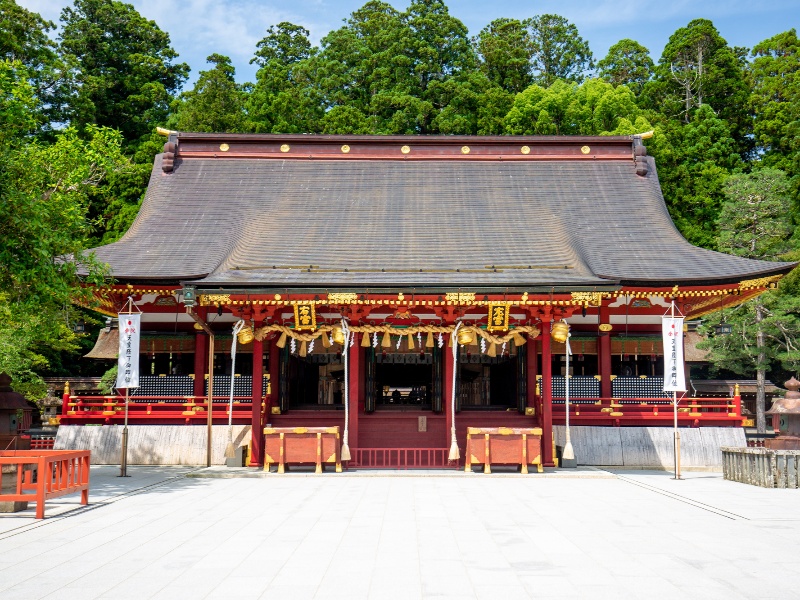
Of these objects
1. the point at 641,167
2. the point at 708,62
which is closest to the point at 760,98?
the point at 708,62

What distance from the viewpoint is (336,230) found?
19.2 meters

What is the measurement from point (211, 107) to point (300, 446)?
25.8 m

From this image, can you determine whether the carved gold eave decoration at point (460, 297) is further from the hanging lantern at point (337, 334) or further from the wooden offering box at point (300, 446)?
the wooden offering box at point (300, 446)

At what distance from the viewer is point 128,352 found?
1593 centimetres

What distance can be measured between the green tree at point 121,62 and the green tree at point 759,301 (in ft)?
98.8

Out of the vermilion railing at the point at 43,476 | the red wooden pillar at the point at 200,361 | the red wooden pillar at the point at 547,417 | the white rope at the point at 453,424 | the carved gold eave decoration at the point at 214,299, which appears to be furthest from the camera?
the red wooden pillar at the point at 200,361

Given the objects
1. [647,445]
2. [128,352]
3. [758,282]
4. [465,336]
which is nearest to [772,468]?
[647,445]

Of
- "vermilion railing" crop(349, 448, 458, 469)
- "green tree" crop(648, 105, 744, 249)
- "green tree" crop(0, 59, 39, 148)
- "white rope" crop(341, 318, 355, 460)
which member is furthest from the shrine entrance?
"green tree" crop(648, 105, 744, 249)

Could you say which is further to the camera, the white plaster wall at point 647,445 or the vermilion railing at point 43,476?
the white plaster wall at point 647,445

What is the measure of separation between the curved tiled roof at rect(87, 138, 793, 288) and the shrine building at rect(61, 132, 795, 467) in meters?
0.07

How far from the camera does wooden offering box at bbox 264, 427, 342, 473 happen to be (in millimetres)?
15273

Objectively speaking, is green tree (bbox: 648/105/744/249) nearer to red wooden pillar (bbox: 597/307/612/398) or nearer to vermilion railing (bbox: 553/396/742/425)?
red wooden pillar (bbox: 597/307/612/398)

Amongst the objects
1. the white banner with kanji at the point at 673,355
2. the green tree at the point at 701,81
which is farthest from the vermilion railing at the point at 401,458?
the green tree at the point at 701,81

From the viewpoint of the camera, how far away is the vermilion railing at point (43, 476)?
10.0 meters
